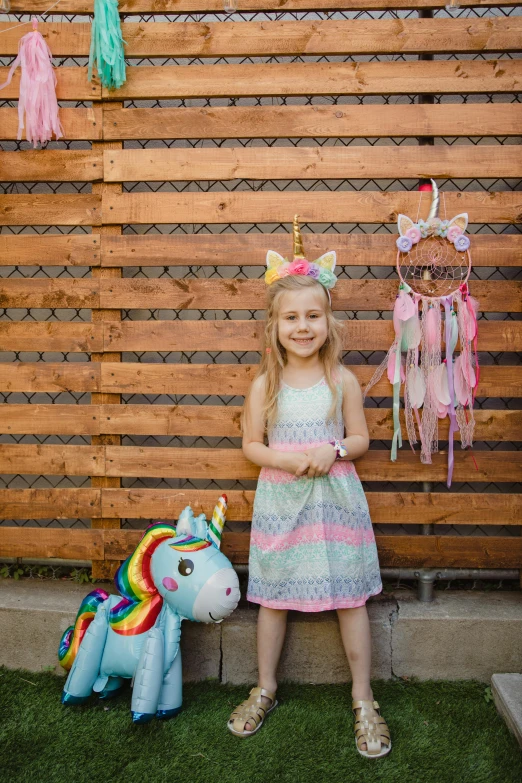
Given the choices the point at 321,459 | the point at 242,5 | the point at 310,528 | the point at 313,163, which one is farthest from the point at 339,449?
the point at 242,5

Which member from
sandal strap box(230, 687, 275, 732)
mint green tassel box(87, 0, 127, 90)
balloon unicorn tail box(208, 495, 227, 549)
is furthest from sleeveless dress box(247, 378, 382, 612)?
mint green tassel box(87, 0, 127, 90)

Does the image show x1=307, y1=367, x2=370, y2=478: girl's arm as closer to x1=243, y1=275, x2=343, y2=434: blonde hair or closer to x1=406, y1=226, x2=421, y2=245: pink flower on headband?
x1=243, y1=275, x2=343, y2=434: blonde hair

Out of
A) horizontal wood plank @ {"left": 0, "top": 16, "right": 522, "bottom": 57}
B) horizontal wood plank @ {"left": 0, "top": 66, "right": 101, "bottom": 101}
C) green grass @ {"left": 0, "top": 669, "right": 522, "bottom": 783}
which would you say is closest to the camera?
green grass @ {"left": 0, "top": 669, "right": 522, "bottom": 783}

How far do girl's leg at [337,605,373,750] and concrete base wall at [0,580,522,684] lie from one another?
196mm

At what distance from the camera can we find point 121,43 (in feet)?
10.1

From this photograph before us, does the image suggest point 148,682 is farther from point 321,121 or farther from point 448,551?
point 321,121

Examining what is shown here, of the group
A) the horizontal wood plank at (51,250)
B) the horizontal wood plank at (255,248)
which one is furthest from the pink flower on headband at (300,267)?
the horizontal wood plank at (51,250)

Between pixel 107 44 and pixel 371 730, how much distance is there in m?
3.24

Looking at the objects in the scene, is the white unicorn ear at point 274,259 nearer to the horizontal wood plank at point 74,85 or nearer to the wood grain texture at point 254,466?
the wood grain texture at point 254,466

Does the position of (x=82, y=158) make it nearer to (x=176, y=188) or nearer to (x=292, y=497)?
(x=176, y=188)

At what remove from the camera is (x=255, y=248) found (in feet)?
10.3

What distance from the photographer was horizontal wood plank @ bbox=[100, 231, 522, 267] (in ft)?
10.1

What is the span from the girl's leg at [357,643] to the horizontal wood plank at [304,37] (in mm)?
2605

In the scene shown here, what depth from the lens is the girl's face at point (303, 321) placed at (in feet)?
9.24
